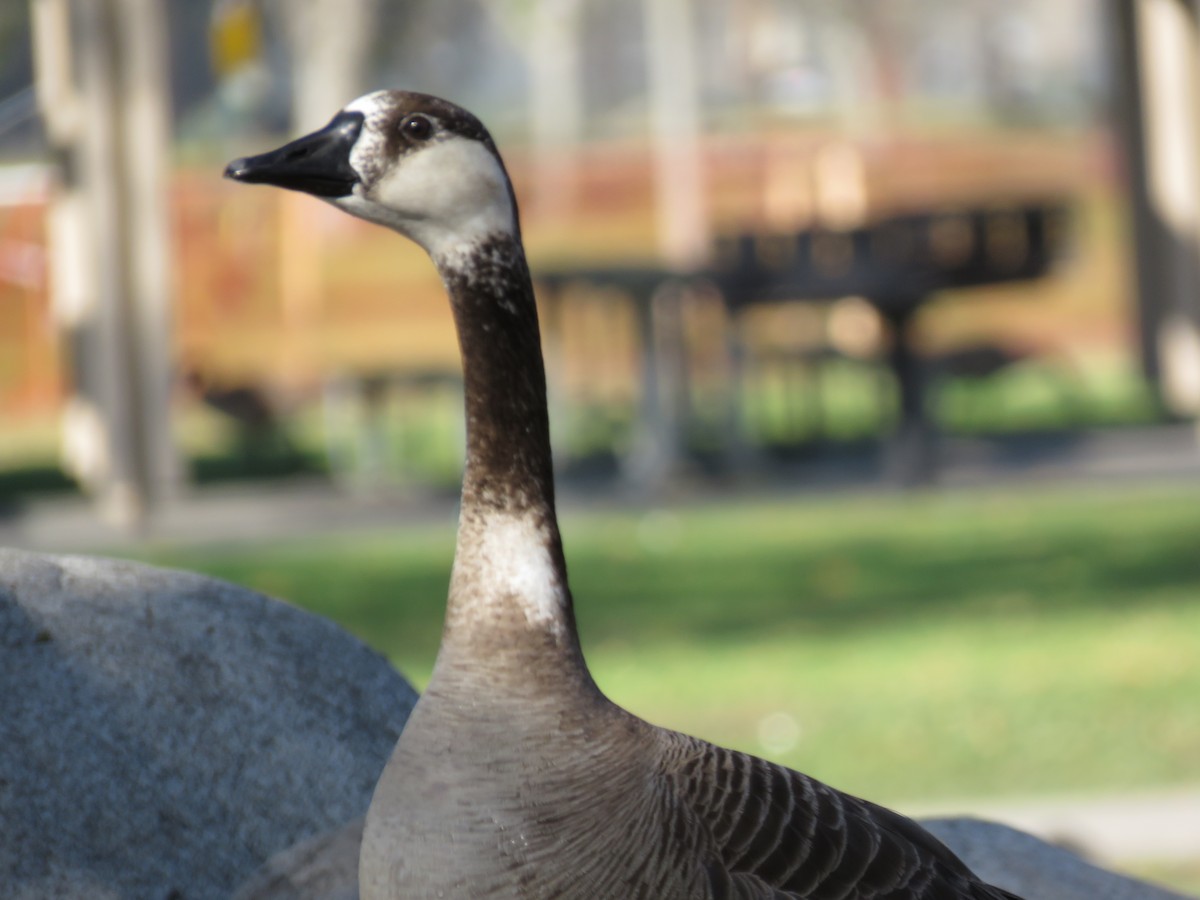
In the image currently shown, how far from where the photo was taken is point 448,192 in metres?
2.07

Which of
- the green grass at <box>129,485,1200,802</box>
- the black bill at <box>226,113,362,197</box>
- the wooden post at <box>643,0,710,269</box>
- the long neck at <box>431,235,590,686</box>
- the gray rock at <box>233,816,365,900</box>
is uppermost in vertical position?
the wooden post at <box>643,0,710,269</box>

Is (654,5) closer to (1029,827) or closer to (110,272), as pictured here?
(110,272)

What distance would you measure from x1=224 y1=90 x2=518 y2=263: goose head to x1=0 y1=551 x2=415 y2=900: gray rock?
1.13 meters

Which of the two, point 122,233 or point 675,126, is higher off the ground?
point 675,126

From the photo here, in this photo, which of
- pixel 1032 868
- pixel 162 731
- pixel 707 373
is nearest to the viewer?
pixel 162 731

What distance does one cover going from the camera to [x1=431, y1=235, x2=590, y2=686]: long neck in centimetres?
214

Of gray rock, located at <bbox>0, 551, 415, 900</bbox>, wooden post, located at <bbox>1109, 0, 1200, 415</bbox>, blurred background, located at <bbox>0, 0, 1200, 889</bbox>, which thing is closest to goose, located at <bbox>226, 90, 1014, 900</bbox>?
gray rock, located at <bbox>0, 551, 415, 900</bbox>

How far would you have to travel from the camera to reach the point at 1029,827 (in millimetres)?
4168

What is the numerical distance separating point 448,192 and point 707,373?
15.1 meters

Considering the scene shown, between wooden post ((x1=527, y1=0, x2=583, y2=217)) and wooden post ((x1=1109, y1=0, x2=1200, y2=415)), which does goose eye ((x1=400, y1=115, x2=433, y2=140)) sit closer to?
wooden post ((x1=1109, y1=0, x2=1200, y2=415))

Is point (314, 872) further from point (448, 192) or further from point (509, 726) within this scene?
point (448, 192)

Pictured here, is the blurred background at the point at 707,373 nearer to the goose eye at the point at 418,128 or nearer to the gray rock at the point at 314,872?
the gray rock at the point at 314,872

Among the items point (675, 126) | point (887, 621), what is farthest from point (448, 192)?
point (675, 126)

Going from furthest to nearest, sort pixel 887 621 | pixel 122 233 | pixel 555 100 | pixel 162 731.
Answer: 1. pixel 555 100
2. pixel 122 233
3. pixel 887 621
4. pixel 162 731
